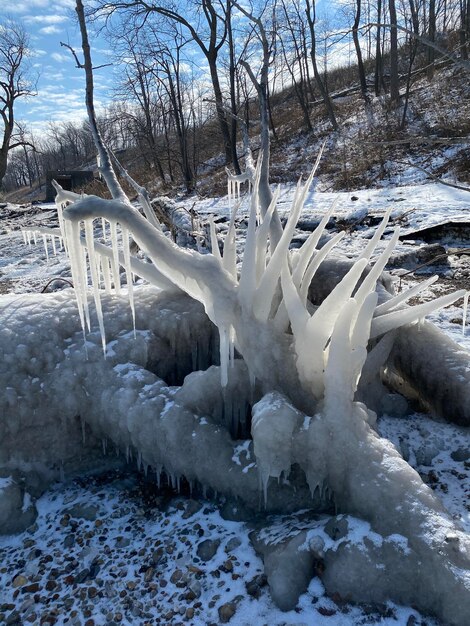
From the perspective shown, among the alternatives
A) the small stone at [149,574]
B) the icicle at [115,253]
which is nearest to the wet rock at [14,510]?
the small stone at [149,574]

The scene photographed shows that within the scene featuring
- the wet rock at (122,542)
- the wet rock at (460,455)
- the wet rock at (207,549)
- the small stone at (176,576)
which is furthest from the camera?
the wet rock at (460,455)

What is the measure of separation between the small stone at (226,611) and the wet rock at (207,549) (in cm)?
34

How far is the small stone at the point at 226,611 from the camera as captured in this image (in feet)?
7.63

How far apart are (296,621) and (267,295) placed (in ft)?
6.25

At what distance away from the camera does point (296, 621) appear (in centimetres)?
224

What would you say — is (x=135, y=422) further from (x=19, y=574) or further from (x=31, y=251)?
(x=31, y=251)

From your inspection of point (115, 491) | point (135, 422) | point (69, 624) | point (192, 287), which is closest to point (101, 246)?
point (192, 287)

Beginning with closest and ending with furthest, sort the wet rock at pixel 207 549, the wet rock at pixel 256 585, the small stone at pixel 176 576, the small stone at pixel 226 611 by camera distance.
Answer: the small stone at pixel 226 611 < the wet rock at pixel 256 585 < the small stone at pixel 176 576 < the wet rock at pixel 207 549

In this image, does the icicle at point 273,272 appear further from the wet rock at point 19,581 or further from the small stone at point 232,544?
the wet rock at point 19,581

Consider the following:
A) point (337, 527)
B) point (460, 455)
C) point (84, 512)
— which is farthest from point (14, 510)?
point (460, 455)

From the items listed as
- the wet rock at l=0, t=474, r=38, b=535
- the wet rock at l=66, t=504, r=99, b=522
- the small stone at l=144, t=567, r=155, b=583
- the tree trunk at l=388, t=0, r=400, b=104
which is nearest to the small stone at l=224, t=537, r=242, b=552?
the small stone at l=144, t=567, r=155, b=583

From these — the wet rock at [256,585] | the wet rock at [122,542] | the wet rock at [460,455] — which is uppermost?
the wet rock at [460,455]

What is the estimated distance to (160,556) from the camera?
2.75 m

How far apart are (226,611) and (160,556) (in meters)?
0.58
